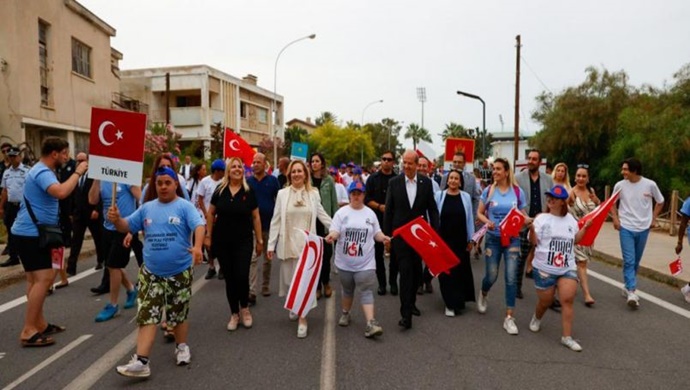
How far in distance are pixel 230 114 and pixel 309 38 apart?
12453 mm

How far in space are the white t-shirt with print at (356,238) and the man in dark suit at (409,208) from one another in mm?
437

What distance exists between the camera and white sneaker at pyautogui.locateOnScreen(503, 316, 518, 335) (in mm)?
5246

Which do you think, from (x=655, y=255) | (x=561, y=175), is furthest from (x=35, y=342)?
(x=655, y=255)

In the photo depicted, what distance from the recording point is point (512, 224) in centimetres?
548

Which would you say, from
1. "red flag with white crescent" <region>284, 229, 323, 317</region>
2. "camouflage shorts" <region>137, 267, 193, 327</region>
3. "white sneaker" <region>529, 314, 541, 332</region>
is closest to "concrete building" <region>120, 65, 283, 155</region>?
"red flag with white crescent" <region>284, 229, 323, 317</region>

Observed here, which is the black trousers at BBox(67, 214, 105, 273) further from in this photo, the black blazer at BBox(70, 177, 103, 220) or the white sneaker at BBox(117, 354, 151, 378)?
the white sneaker at BBox(117, 354, 151, 378)

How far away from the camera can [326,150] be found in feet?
220

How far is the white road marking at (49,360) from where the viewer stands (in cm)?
402

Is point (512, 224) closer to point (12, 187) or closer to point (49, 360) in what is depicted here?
point (49, 360)

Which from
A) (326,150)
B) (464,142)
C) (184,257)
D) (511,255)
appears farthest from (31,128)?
(326,150)

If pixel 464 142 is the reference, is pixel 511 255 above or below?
below

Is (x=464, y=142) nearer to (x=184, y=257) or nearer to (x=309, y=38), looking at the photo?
(x=184, y=257)

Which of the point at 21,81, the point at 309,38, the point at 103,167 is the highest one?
the point at 309,38

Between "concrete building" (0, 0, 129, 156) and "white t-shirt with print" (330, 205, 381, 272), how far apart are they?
14320mm
